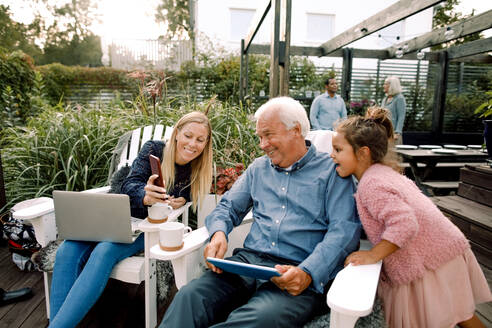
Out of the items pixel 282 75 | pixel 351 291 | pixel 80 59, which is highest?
pixel 80 59

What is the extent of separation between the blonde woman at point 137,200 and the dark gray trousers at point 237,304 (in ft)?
1.53

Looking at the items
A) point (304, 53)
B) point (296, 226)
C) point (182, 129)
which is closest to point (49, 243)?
point (182, 129)

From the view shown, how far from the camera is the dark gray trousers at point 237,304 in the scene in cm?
113

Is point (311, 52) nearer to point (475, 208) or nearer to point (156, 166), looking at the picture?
point (475, 208)

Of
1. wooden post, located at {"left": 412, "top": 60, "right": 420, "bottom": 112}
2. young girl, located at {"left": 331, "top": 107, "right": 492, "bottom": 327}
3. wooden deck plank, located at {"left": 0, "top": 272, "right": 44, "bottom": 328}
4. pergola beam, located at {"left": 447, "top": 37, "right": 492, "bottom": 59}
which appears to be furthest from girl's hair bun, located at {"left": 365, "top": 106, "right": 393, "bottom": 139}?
wooden post, located at {"left": 412, "top": 60, "right": 420, "bottom": 112}

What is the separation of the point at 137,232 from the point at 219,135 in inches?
46.8

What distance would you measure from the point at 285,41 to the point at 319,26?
9135 millimetres

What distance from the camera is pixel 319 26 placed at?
1075 centimetres

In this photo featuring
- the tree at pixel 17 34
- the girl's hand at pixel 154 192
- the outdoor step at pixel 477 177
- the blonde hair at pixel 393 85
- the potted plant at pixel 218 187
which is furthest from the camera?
the tree at pixel 17 34

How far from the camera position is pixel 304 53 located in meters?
7.31

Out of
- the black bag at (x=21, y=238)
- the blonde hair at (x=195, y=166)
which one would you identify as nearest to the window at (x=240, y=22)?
the blonde hair at (x=195, y=166)

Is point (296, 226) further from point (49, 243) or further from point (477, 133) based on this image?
point (477, 133)

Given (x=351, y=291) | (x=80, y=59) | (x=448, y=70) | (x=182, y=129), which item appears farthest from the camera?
(x=80, y=59)

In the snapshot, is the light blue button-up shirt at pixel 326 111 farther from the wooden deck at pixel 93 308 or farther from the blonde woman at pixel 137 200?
the wooden deck at pixel 93 308
